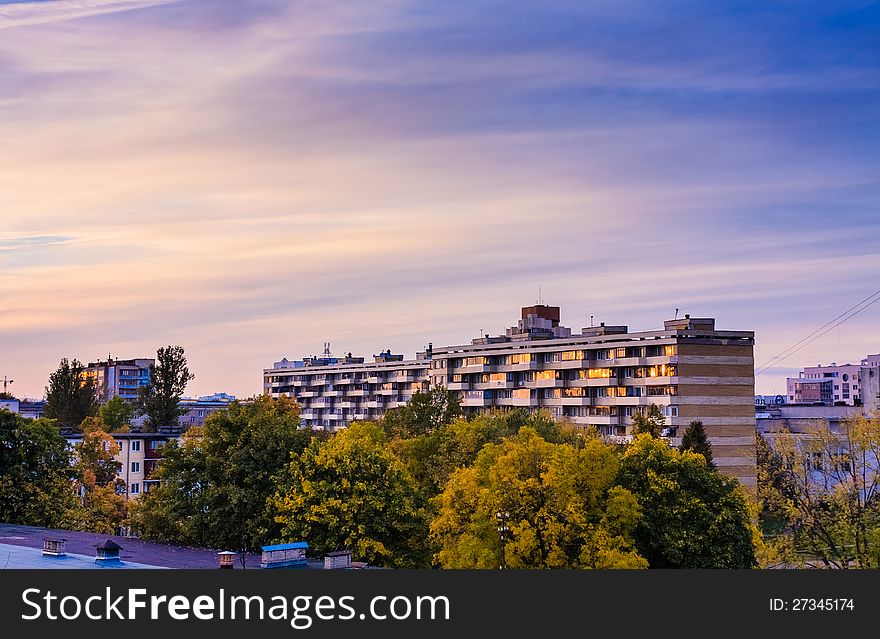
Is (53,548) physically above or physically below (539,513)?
below

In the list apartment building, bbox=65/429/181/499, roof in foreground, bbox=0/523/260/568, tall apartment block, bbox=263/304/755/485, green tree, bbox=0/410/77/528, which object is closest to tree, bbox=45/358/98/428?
apartment building, bbox=65/429/181/499

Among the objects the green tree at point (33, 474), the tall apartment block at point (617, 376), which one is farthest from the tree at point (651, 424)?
the green tree at point (33, 474)

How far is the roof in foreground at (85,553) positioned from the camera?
3981cm

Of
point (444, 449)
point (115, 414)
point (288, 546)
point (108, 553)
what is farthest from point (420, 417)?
point (115, 414)

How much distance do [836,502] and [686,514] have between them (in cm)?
1225

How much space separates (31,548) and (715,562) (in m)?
32.9

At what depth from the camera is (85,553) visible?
145 feet

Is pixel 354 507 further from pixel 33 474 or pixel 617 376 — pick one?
pixel 617 376

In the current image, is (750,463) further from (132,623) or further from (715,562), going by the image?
(132,623)

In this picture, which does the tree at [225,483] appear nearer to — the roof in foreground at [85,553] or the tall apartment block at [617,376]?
the roof in foreground at [85,553]

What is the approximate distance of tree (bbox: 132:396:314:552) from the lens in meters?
56.5

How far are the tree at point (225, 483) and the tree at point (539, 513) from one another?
970cm

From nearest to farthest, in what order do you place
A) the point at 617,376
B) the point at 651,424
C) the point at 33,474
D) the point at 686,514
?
the point at 686,514 → the point at 33,474 → the point at 651,424 → the point at 617,376

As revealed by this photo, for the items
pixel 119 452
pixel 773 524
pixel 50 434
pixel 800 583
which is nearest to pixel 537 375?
pixel 773 524
